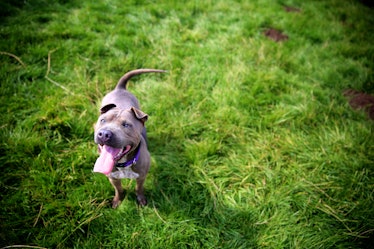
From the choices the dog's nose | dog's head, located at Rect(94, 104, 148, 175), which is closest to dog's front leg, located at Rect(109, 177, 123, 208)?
dog's head, located at Rect(94, 104, 148, 175)

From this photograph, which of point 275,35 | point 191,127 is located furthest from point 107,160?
point 275,35

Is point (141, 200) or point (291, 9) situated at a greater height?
point (291, 9)

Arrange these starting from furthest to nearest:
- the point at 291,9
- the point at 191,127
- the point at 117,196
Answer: the point at 291,9 → the point at 191,127 → the point at 117,196

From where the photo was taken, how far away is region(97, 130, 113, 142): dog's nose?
1.82 m

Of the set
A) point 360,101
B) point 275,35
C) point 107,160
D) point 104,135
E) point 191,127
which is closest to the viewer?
point 104,135

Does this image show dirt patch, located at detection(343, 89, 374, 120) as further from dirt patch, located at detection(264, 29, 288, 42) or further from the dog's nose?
the dog's nose

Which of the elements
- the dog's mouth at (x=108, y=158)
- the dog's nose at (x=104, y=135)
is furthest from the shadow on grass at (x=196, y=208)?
the dog's nose at (x=104, y=135)

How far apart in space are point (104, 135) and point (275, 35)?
14.8 ft

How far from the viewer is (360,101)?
400 cm

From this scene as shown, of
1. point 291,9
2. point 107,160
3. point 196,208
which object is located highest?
point 291,9

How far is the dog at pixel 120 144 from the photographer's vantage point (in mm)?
1884

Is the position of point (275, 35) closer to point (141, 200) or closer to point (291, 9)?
point (291, 9)

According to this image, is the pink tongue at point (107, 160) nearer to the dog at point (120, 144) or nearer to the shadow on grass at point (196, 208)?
the dog at point (120, 144)

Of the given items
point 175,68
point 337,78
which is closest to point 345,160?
point 337,78
